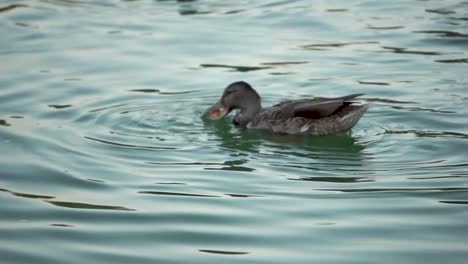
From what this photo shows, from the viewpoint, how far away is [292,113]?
10.9 meters

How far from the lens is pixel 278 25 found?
16000 millimetres

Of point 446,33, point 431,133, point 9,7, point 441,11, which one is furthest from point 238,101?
point 9,7

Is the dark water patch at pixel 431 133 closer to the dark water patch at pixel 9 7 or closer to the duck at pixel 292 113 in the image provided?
the duck at pixel 292 113

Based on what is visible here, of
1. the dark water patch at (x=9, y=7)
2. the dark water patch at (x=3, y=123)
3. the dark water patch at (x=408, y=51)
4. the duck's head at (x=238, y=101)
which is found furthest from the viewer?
the dark water patch at (x=9, y=7)

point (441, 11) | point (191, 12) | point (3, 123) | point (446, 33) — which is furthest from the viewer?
point (191, 12)

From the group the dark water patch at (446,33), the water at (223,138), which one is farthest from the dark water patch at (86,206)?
the dark water patch at (446,33)

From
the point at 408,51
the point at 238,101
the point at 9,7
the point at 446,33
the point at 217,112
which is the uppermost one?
the point at 9,7

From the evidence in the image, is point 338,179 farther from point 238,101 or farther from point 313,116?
point 238,101

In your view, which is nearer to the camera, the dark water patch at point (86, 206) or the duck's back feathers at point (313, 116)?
the dark water patch at point (86, 206)

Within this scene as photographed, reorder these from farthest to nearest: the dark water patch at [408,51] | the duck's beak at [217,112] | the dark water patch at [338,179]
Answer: the dark water patch at [408,51], the duck's beak at [217,112], the dark water patch at [338,179]

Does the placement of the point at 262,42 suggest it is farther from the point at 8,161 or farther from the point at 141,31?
the point at 8,161

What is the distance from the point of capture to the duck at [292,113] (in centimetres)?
1066

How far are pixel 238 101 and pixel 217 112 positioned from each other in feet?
0.93

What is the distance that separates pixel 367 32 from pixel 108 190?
7.57 meters
